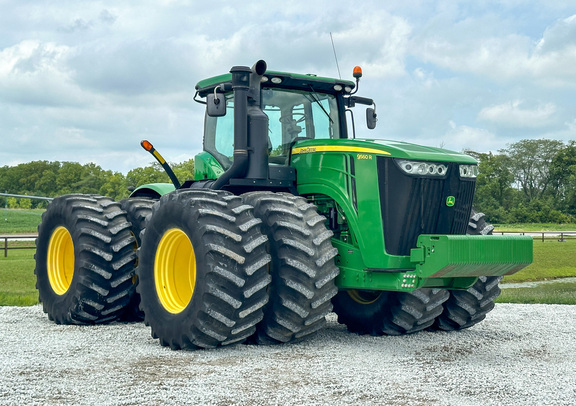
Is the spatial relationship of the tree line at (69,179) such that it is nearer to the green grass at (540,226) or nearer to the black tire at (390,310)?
the black tire at (390,310)

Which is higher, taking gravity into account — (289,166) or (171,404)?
(289,166)

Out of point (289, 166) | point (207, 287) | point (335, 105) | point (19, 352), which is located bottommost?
point (19, 352)

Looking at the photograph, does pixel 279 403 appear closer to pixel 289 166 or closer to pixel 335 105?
pixel 289 166

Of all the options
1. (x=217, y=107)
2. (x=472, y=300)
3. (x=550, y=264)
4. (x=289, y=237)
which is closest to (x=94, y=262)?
(x=217, y=107)

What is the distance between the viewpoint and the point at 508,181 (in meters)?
86.2

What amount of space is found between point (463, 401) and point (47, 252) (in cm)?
708

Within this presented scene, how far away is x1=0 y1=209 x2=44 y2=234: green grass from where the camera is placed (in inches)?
2323

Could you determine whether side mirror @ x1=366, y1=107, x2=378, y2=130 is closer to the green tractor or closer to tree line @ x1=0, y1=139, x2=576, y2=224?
the green tractor

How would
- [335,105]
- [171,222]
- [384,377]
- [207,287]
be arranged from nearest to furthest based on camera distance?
[384,377]
[207,287]
[171,222]
[335,105]

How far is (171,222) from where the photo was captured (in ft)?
26.0

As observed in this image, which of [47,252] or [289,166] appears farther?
[47,252]

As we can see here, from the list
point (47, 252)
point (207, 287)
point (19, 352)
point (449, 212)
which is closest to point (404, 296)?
point (449, 212)

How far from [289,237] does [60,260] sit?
472cm

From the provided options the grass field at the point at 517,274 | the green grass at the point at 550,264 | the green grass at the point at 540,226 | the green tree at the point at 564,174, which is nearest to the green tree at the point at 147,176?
the grass field at the point at 517,274
